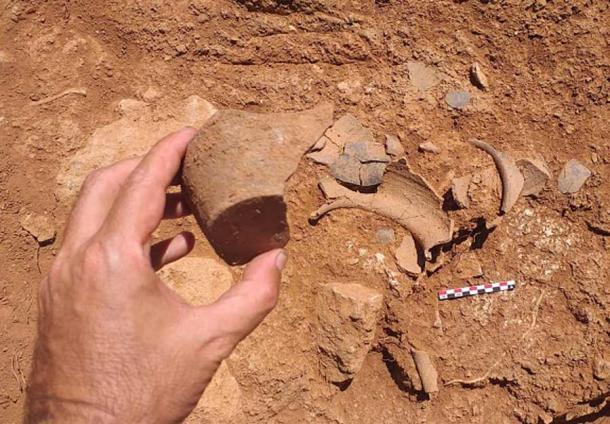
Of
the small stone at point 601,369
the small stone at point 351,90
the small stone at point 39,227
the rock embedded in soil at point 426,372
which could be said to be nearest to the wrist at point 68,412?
the small stone at point 39,227

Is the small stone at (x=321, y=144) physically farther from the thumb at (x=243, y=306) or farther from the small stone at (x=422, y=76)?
the thumb at (x=243, y=306)

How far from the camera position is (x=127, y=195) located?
155 centimetres

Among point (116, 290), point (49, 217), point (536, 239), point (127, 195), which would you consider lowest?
point (49, 217)

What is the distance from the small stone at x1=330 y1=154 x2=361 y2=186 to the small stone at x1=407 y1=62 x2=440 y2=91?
0.45m

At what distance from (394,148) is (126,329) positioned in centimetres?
140

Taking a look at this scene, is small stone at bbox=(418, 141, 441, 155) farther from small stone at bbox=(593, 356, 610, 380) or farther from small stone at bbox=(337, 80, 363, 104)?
small stone at bbox=(593, 356, 610, 380)

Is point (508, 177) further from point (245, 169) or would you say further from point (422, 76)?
point (245, 169)

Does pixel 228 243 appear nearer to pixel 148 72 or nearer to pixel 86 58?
pixel 148 72

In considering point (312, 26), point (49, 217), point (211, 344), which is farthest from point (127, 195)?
point (312, 26)

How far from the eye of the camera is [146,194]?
1550 millimetres

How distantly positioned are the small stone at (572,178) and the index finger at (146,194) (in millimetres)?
1574

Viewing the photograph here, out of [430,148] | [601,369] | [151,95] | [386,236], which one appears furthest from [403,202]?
[151,95]

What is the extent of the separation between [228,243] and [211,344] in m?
0.35

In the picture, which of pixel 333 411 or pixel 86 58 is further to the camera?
pixel 86 58
